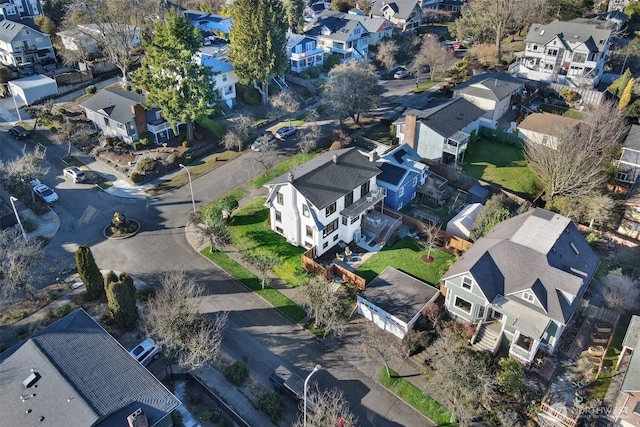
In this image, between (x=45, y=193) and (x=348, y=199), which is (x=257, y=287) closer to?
(x=348, y=199)

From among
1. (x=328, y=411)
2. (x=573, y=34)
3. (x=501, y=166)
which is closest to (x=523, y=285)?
(x=328, y=411)

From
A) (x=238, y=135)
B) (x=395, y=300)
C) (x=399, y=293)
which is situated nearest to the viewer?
(x=395, y=300)

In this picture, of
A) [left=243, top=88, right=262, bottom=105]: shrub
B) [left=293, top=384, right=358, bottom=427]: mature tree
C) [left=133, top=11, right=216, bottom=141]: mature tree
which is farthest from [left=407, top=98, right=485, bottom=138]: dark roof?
[left=293, top=384, right=358, bottom=427]: mature tree

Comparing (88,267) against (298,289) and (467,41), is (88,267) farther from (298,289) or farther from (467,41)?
(467,41)

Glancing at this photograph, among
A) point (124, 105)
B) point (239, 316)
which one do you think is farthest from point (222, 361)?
point (124, 105)

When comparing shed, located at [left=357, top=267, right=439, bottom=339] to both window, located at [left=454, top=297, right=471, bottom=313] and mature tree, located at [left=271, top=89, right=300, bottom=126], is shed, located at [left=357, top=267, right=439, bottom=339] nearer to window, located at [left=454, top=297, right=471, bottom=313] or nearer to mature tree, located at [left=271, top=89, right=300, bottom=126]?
window, located at [left=454, top=297, right=471, bottom=313]

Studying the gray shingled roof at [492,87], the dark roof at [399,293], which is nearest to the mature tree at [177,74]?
the dark roof at [399,293]
